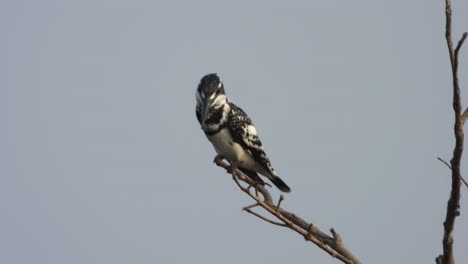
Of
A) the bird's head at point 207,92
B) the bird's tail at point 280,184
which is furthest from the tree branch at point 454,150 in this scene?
the bird's tail at point 280,184

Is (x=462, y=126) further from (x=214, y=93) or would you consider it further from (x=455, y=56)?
(x=214, y=93)

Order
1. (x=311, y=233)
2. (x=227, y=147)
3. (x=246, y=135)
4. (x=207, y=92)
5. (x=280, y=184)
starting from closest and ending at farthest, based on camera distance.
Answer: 1. (x=311, y=233)
2. (x=207, y=92)
3. (x=227, y=147)
4. (x=246, y=135)
5. (x=280, y=184)

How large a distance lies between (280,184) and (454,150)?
641 centimetres

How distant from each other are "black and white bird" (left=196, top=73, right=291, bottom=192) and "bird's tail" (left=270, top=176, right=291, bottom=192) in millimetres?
13

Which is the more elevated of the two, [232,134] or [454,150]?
[232,134]

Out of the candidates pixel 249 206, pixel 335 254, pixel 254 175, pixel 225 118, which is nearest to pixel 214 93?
pixel 225 118

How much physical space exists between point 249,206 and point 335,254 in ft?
2.49

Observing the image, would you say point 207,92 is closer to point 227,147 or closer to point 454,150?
point 227,147

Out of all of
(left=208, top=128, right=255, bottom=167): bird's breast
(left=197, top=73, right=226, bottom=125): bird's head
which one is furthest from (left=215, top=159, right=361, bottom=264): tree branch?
(left=208, top=128, right=255, bottom=167): bird's breast

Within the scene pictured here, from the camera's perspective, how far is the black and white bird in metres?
8.20

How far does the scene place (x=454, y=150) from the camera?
2.39m

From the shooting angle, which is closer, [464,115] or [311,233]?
[464,115]

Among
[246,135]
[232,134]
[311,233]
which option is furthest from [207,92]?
[311,233]

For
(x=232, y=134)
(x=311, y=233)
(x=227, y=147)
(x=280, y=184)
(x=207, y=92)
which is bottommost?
(x=311, y=233)
